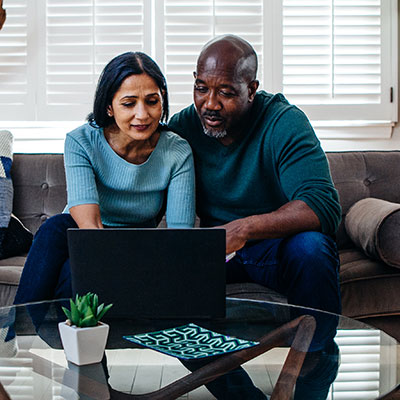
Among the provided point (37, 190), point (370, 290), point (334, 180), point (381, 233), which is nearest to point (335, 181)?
point (334, 180)

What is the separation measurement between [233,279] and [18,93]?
1.53m

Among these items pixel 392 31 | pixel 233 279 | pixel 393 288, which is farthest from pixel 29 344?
pixel 392 31

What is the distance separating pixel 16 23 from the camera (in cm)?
288

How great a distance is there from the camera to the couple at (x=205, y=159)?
1.81 m

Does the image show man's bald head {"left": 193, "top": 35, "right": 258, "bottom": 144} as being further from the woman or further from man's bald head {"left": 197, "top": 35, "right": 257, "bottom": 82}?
the woman

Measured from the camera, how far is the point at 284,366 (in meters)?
1.00

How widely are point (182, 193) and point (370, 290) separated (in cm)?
62

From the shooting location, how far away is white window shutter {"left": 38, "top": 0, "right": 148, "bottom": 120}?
2869mm

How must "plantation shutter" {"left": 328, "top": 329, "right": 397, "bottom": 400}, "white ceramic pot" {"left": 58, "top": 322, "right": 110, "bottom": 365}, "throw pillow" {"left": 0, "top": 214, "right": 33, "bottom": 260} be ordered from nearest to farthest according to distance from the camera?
"plantation shutter" {"left": 328, "top": 329, "right": 397, "bottom": 400}
"white ceramic pot" {"left": 58, "top": 322, "right": 110, "bottom": 365}
"throw pillow" {"left": 0, "top": 214, "right": 33, "bottom": 260}

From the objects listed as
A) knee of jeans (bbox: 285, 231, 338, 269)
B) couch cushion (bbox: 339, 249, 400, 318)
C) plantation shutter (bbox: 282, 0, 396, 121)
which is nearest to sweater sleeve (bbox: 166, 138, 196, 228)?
knee of jeans (bbox: 285, 231, 338, 269)

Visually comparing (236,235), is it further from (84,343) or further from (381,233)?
(84,343)

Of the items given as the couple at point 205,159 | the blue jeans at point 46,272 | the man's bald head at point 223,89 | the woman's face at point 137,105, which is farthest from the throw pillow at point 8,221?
the man's bald head at point 223,89

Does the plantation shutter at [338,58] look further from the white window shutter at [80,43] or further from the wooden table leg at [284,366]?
the wooden table leg at [284,366]

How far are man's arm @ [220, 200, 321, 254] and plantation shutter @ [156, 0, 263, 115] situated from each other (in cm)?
126
